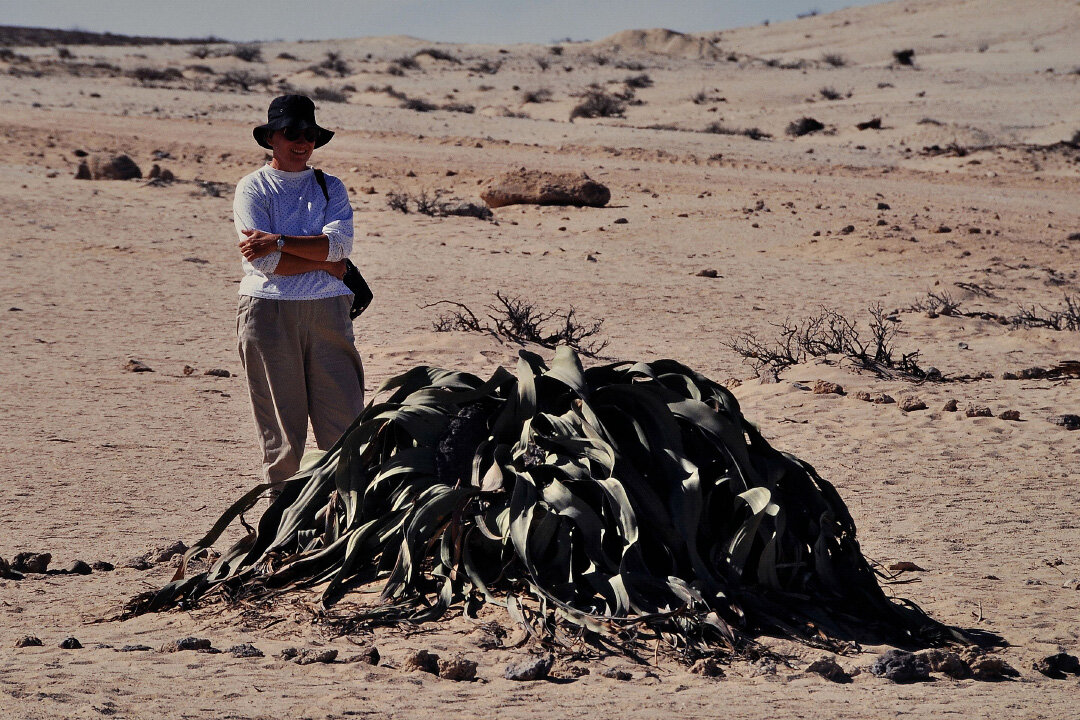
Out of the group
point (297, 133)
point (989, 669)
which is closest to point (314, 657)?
point (989, 669)

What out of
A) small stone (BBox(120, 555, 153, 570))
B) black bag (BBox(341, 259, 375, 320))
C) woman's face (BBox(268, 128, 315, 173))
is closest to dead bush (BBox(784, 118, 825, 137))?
black bag (BBox(341, 259, 375, 320))

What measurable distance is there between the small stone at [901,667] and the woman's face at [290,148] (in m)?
2.44

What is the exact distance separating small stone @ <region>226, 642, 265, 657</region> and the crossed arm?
1409mm

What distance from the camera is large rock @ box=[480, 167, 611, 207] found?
1409 centimetres

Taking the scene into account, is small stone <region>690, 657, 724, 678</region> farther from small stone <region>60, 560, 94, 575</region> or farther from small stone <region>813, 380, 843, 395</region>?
small stone <region>813, 380, 843, 395</region>

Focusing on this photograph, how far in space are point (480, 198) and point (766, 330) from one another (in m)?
5.94

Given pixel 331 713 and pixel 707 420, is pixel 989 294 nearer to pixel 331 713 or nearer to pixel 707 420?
pixel 707 420

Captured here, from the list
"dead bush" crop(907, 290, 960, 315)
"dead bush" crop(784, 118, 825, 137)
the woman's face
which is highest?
"dead bush" crop(784, 118, 825, 137)

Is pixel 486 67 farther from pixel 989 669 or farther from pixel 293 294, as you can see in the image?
pixel 989 669

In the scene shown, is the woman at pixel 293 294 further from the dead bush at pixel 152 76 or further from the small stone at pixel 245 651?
the dead bush at pixel 152 76

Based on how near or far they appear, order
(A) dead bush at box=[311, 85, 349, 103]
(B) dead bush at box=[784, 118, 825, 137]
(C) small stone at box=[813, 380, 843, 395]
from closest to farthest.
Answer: (C) small stone at box=[813, 380, 843, 395]
(B) dead bush at box=[784, 118, 825, 137]
(A) dead bush at box=[311, 85, 349, 103]

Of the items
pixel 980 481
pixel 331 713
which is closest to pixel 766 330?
pixel 980 481

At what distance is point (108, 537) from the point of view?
482 centimetres

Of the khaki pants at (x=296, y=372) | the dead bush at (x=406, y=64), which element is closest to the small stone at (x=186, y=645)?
the khaki pants at (x=296, y=372)
